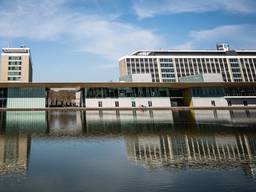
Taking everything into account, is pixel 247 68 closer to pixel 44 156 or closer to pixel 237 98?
pixel 237 98

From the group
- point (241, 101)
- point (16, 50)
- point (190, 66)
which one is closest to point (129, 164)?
point (241, 101)

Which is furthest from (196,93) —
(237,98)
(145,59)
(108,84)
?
(145,59)

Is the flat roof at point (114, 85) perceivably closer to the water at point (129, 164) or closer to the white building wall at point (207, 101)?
the white building wall at point (207, 101)

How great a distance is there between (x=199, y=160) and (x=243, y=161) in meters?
1.97

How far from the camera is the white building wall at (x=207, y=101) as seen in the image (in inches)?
2904

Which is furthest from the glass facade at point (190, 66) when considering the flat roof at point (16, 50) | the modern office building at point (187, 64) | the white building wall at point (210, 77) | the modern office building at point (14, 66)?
the flat roof at point (16, 50)

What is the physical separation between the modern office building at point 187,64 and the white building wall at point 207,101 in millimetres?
53340

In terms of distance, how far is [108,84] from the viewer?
6531 cm

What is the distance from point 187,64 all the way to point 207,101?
197 feet

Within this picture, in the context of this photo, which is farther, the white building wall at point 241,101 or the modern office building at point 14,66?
the modern office building at point 14,66

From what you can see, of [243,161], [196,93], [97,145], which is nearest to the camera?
[243,161]

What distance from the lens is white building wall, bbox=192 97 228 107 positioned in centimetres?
7375

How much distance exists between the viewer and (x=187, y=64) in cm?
13138

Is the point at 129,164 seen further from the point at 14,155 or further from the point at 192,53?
the point at 192,53
